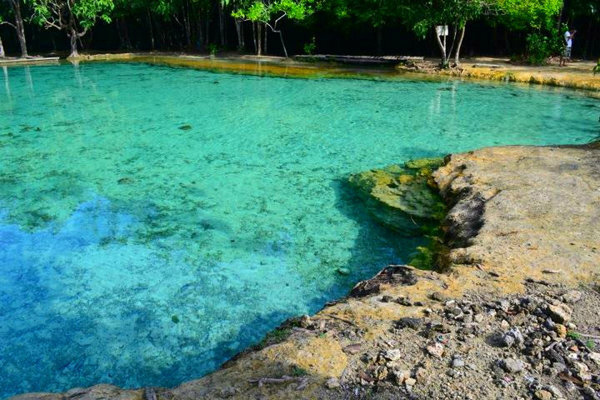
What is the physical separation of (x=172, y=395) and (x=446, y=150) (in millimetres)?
8427

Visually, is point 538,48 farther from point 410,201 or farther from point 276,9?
point 410,201

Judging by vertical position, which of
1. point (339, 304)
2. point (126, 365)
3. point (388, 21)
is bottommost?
point (126, 365)

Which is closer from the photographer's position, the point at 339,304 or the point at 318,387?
the point at 318,387

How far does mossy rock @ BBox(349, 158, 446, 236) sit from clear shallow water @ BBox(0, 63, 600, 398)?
28cm

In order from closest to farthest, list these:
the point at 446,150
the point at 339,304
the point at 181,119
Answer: the point at 339,304 < the point at 446,150 < the point at 181,119

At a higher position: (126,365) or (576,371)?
(576,371)

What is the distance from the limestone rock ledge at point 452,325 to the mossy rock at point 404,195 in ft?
3.49

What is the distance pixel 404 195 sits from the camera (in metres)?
7.46

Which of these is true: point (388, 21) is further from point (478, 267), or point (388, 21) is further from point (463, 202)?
point (478, 267)

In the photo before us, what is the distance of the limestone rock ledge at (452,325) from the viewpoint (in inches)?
116

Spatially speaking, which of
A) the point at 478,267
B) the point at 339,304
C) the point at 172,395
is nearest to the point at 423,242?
the point at 478,267

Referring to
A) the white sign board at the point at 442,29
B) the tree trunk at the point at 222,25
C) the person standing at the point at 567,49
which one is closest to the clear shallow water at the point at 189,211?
the white sign board at the point at 442,29

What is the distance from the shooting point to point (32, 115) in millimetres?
13258

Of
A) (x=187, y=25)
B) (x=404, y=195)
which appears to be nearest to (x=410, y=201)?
(x=404, y=195)
